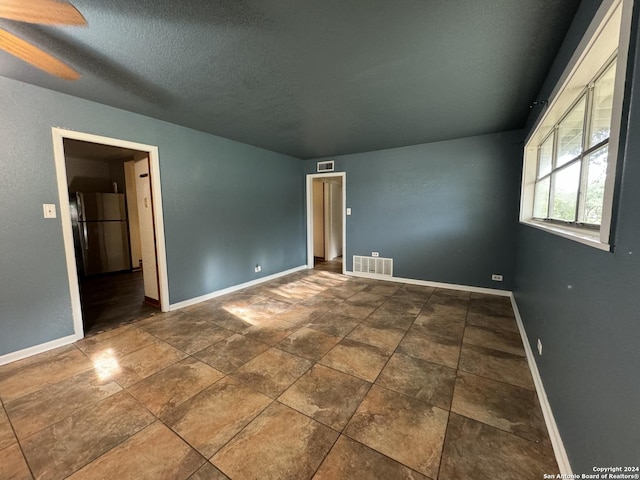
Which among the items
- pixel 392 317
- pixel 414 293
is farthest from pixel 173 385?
pixel 414 293

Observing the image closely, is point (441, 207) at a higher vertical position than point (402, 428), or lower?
higher

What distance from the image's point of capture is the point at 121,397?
175cm

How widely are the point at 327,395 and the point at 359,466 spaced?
512 millimetres

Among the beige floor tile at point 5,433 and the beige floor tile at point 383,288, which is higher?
the beige floor tile at point 383,288

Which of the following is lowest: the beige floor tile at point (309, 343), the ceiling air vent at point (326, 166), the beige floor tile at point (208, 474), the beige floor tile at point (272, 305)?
the beige floor tile at point (208, 474)

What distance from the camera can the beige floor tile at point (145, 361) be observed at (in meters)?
1.95

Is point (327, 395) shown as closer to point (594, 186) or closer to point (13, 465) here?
point (13, 465)

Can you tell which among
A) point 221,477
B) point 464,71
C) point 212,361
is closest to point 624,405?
point 221,477

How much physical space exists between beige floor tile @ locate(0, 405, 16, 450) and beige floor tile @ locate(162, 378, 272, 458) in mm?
807

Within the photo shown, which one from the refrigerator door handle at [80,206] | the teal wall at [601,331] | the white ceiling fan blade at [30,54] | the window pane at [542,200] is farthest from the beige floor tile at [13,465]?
the refrigerator door handle at [80,206]

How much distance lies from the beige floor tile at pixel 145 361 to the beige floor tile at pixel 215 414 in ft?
1.88

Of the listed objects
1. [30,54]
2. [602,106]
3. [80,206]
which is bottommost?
[80,206]

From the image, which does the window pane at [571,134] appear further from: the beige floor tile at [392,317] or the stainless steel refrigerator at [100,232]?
the stainless steel refrigerator at [100,232]

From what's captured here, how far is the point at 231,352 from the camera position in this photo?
229cm
